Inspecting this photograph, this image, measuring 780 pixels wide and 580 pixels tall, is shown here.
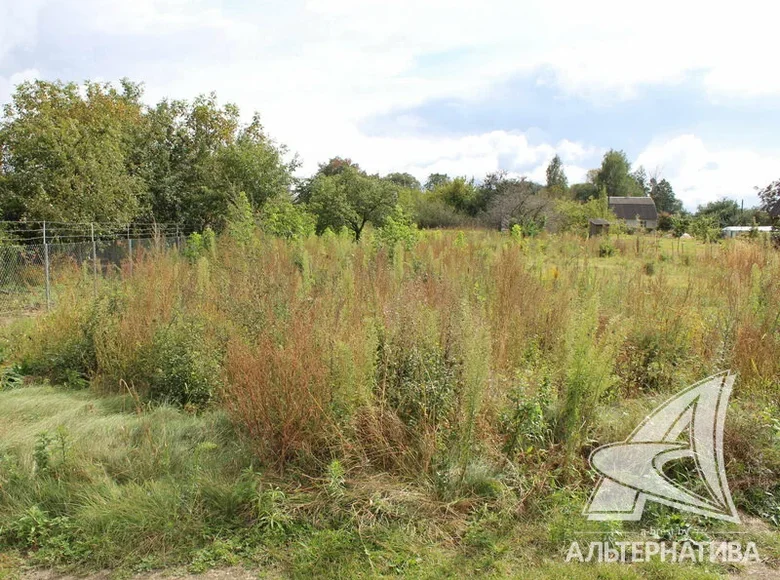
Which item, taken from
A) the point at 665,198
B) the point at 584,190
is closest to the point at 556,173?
the point at 584,190

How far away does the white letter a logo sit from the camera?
2982mm

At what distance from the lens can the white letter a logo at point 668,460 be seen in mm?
2982

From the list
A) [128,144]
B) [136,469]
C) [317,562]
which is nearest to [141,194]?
[128,144]

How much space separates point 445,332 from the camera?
368 cm

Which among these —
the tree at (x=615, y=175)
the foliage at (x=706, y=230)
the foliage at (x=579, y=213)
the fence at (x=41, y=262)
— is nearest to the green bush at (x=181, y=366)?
the fence at (x=41, y=262)

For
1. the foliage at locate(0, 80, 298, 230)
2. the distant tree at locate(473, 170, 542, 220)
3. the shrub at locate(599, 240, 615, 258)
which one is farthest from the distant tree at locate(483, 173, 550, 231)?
the foliage at locate(0, 80, 298, 230)

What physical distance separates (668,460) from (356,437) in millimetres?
2007

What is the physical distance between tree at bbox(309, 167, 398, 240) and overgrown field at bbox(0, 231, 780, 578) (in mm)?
13871

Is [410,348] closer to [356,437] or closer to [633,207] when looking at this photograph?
[356,437]

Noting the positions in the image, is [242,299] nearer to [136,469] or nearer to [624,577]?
[136,469]

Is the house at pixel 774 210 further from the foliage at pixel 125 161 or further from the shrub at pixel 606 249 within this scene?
the foliage at pixel 125 161

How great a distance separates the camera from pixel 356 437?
10.6 feet

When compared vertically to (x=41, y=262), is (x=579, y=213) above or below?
above

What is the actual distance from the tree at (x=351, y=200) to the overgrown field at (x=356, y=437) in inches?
546
